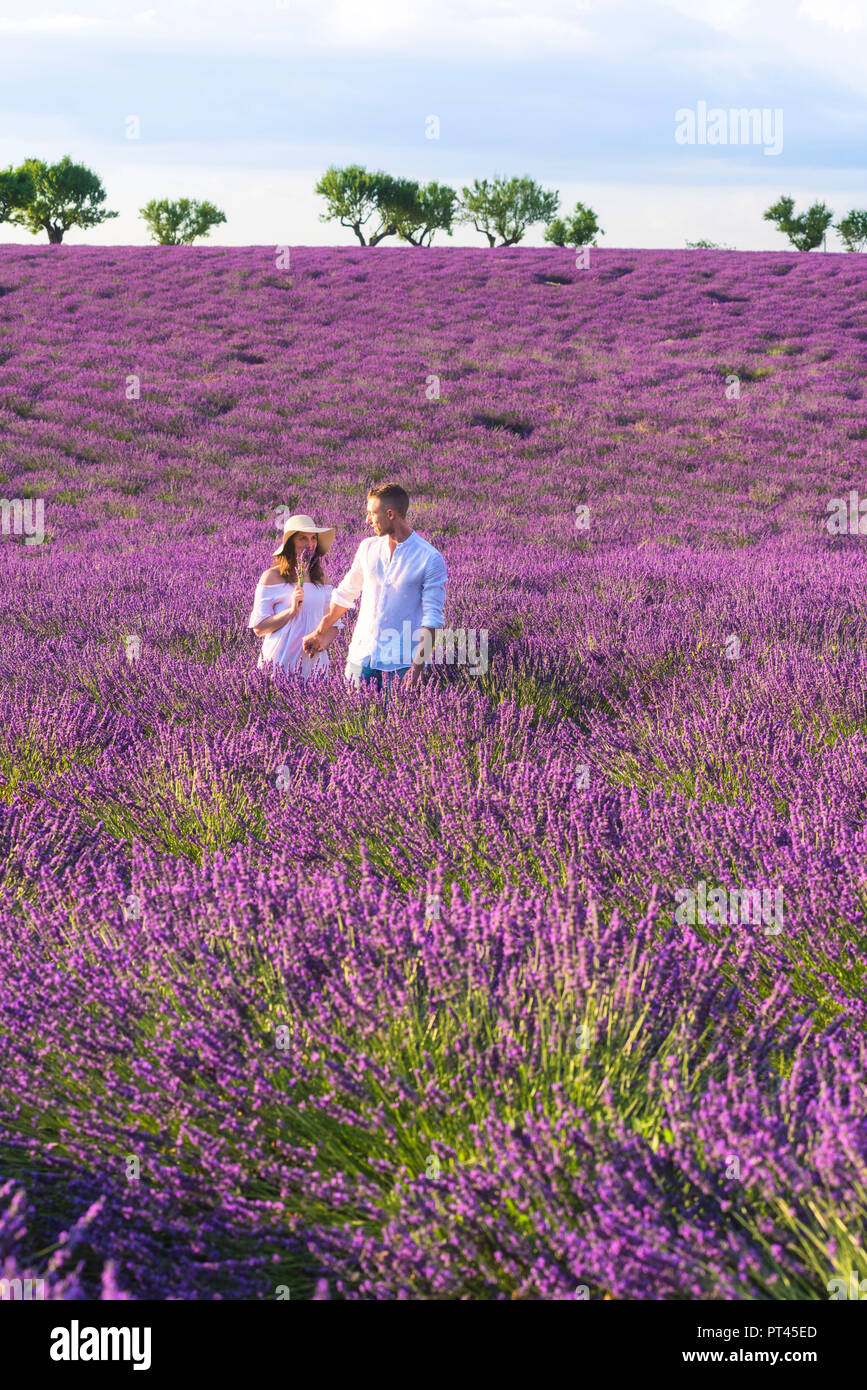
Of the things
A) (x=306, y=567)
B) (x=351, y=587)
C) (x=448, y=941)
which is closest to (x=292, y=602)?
(x=351, y=587)

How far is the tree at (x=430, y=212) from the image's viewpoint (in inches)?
1722

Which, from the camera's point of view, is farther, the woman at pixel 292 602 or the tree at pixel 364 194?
the tree at pixel 364 194

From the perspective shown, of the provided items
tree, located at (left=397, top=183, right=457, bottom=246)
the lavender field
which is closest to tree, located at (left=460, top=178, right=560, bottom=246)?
tree, located at (left=397, top=183, right=457, bottom=246)

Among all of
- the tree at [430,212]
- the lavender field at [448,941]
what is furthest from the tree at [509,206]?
the lavender field at [448,941]

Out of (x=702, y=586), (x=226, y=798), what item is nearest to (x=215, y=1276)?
(x=226, y=798)

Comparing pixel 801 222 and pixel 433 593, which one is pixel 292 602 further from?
pixel 801 222

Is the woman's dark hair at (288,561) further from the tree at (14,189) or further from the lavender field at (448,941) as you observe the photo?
the tree at (14,189)

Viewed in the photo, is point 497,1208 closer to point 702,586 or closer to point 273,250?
point 702,586

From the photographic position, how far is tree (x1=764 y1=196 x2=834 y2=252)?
110 feet

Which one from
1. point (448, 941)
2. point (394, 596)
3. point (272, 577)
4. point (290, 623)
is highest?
point (272, 577)

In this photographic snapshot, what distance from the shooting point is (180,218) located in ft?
133

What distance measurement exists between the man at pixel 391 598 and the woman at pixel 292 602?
0.15 metres

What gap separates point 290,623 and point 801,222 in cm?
3620

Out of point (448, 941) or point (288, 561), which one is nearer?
point (448, 941)
